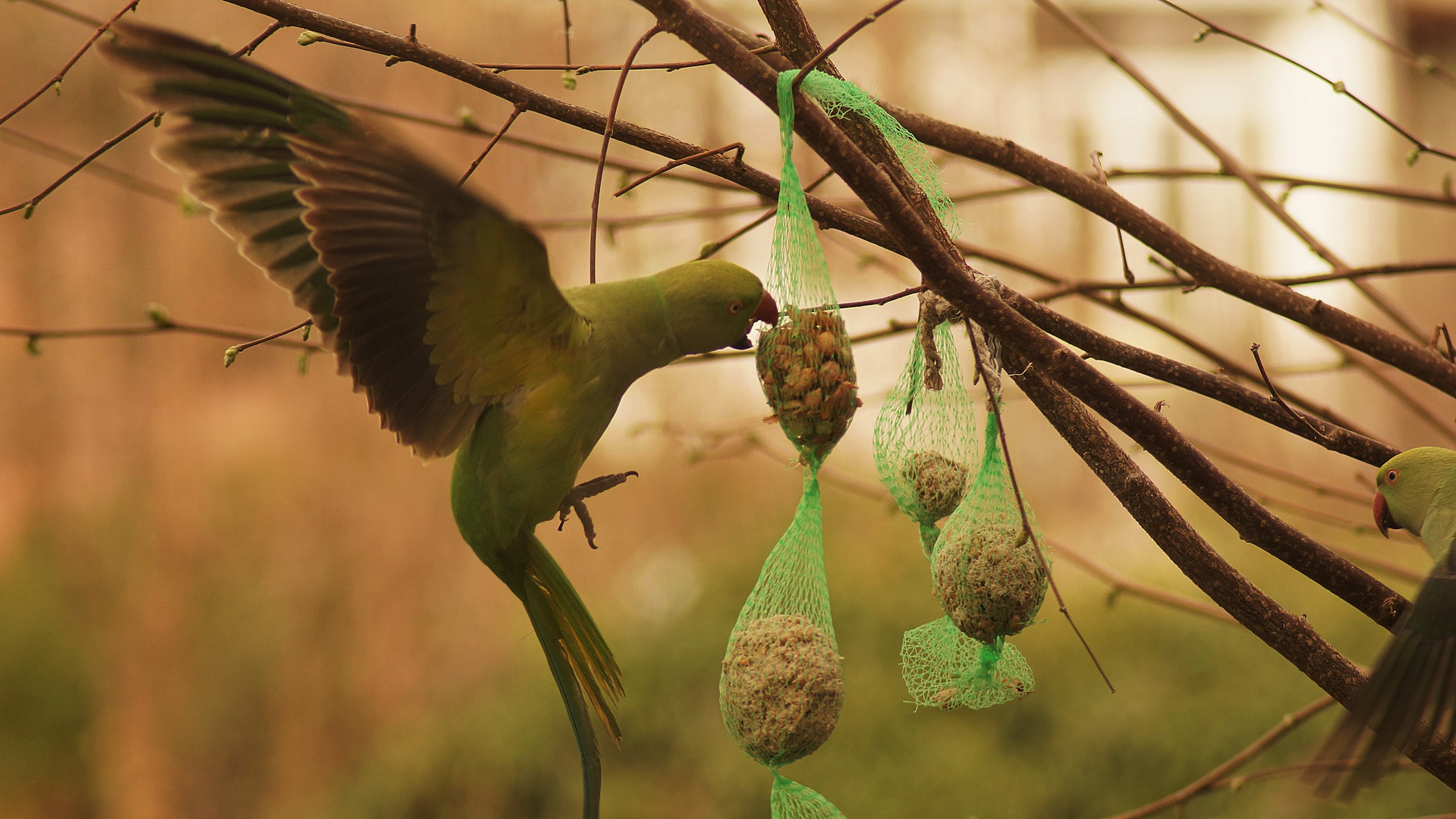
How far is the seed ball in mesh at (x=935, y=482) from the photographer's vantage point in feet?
3.90

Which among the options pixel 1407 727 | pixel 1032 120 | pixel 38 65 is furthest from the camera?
pixel 1032 120

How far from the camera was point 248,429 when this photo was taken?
5.06 m

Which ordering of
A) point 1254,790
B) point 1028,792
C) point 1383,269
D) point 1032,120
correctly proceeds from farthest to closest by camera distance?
1. point 1032,120
2. point 1028,792
3. point 1254,790
4. point 1383,269

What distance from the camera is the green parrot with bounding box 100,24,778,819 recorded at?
105cm

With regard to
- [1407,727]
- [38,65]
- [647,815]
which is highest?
[38,65]

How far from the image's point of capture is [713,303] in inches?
45.4

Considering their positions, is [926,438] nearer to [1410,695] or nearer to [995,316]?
[995,316]

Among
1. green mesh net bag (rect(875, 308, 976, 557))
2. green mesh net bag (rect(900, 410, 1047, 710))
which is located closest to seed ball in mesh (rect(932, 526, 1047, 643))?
green mesh net bag (rect(900, 410, 1047, 710))

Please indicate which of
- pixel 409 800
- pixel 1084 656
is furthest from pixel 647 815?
pixel 1084 656

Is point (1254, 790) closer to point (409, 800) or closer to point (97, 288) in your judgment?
point (409, 800)

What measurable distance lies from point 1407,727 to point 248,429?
5.06m

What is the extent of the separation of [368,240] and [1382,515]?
57.3 inches

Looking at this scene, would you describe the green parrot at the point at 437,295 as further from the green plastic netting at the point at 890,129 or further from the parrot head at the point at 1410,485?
the parrot head at the point at 1410,485

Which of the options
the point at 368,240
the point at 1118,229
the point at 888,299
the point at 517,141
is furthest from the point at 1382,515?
the point at 368,240
